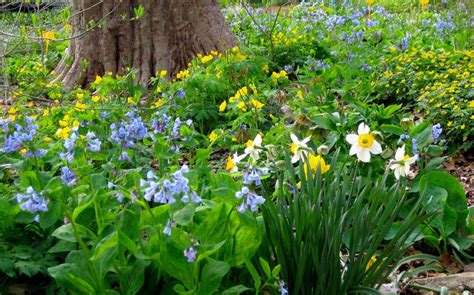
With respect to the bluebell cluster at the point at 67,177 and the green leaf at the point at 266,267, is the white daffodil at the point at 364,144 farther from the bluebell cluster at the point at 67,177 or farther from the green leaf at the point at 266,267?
the bluebell cluster at the point at 67,177

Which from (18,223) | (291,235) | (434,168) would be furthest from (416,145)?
(18,223)

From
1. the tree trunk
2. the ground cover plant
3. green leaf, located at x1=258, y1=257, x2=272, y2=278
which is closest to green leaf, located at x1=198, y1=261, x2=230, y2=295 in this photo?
the ground cover plant

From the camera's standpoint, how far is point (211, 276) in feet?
5.01

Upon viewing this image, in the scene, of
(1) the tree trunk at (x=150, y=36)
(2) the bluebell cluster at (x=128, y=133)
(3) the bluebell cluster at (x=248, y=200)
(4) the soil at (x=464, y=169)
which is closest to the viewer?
(3) the bluebell cluster at (x=248, y=200)

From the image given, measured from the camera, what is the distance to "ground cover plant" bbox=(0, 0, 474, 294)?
1589 millimetres

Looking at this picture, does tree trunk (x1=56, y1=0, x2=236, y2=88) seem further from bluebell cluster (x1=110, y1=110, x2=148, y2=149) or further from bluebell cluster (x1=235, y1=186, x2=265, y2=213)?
bluebell cluster (x1=235, y1=186, x2=265, y2=213)

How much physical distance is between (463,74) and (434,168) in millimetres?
1388

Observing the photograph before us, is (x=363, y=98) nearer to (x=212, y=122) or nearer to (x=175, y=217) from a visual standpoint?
(x=212, y=122)

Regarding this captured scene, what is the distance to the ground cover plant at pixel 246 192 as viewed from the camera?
159cm

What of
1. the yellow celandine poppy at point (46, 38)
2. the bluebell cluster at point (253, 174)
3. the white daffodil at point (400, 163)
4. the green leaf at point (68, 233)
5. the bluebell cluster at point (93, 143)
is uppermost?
the yellow celandine poppy at point (46, 38)

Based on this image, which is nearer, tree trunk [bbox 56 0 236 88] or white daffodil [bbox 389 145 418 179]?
white daffodil [bbox 389 145 418 179]

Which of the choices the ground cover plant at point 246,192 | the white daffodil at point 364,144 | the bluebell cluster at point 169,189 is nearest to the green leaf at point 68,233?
the ground cover plant at point 246,192

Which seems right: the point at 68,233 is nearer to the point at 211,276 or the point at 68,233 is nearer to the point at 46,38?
the point at 211,276

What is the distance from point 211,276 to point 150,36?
13.4 ft
